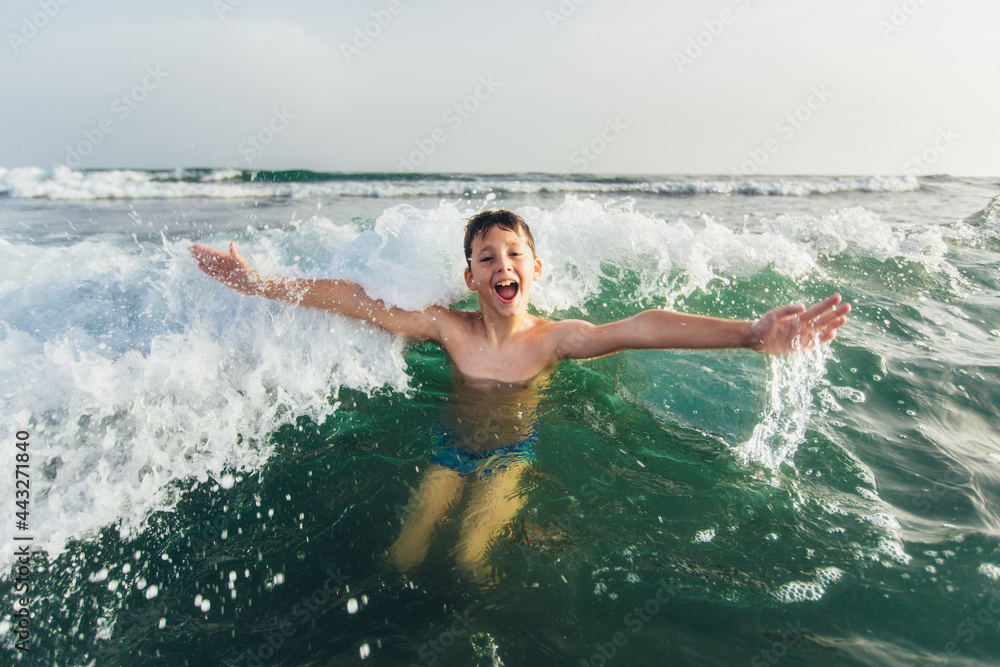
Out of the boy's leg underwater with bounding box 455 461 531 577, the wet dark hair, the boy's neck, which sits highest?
the wet dark hair

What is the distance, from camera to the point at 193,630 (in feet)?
6.68

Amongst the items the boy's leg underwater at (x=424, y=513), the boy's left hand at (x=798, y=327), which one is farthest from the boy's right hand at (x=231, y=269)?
the boy's left hand at (x=798, y=327)

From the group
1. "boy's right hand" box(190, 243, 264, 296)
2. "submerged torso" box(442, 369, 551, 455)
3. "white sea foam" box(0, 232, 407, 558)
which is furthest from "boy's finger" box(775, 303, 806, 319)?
"boy's right hand" box(190, 243, 264, 296)

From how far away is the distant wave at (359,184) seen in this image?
13742mm

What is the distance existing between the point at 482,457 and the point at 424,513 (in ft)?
1.47

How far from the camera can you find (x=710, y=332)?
2.47 metres

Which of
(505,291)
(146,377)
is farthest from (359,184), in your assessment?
(505,291)

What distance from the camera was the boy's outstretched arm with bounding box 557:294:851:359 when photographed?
2.23 metres

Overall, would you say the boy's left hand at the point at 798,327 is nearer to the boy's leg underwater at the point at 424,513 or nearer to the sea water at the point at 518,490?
the sea water at the point at 518,490

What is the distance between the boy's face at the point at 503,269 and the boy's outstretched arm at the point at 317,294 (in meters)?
0.45

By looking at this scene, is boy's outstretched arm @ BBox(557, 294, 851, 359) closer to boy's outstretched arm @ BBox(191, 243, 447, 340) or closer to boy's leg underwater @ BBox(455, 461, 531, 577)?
boy's leg underwater @ BBox(455, 461, 531, 577)

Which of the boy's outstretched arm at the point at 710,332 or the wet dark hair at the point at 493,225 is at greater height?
the wet dark hair at the point at 493,225

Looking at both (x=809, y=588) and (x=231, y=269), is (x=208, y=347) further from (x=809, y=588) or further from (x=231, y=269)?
(x=809, y=588)

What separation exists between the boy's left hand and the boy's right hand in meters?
2.80
